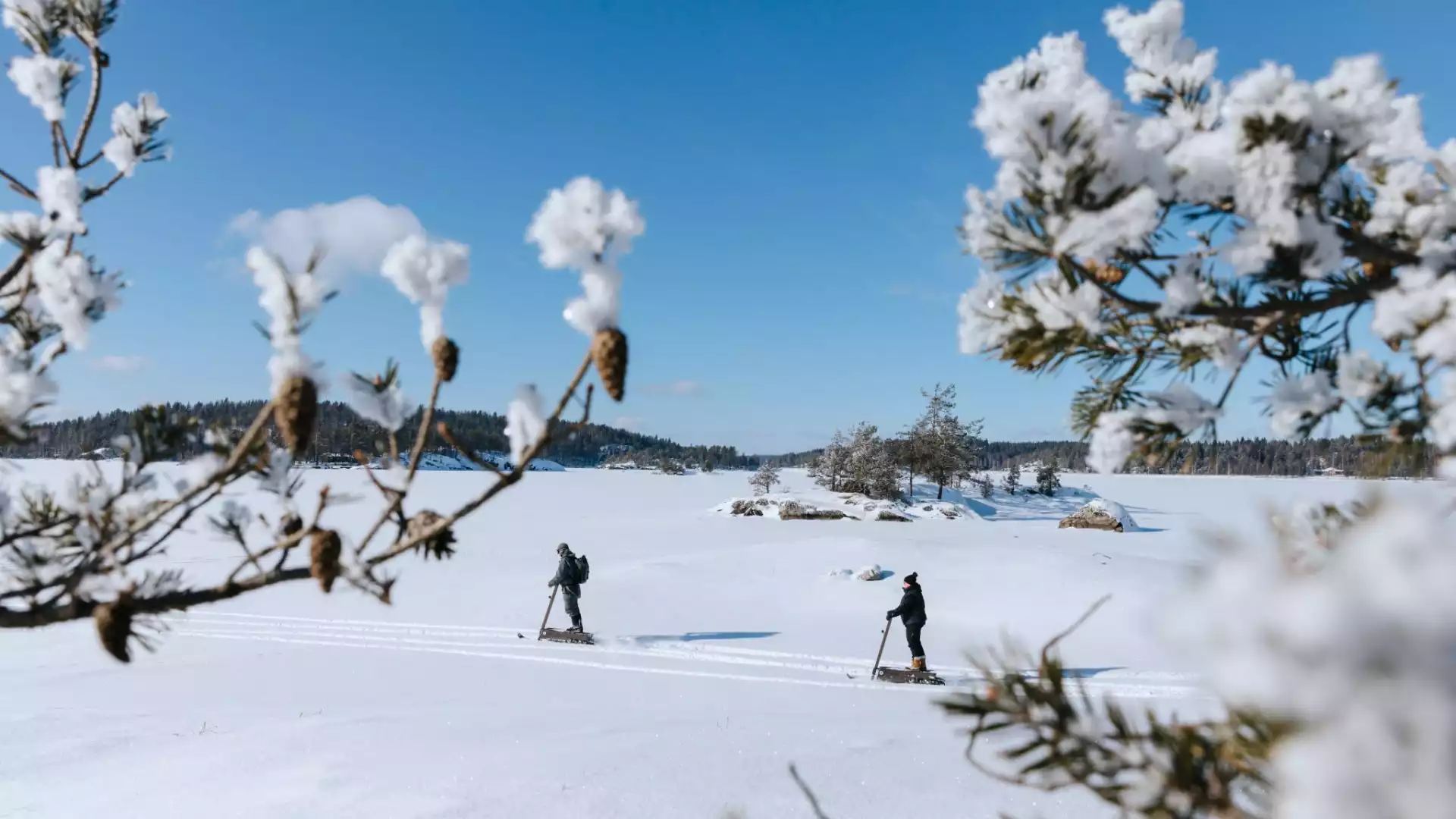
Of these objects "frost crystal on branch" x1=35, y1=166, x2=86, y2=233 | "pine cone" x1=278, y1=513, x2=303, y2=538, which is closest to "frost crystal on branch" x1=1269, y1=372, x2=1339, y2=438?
"pine cone" x1=278, y1=513, x2=303, y2=538

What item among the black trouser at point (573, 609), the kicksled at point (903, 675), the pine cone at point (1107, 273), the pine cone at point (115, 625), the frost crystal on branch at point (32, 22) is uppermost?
the frost crystal on branch at point (32, 22)

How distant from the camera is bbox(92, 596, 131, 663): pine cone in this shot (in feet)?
4.56

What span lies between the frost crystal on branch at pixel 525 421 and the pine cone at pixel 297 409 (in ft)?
1.01

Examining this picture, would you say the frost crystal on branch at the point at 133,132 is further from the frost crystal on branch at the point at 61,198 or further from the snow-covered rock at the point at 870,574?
the snow-covered rock at the point at 870,574

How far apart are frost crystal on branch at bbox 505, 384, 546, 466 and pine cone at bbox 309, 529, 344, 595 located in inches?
13.4

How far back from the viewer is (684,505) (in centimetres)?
3438

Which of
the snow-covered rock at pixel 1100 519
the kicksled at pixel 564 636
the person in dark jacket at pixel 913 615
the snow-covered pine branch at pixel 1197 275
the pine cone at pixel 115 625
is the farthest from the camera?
the snow-covered rock at pixel 1100 519

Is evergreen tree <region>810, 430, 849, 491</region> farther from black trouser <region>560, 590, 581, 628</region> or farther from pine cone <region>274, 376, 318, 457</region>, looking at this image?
pine cone <region>274, 376, 318, 457</region>

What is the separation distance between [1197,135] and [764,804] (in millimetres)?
4571

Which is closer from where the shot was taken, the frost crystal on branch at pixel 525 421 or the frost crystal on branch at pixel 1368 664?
the frost crystal on branch at pixel 1368 664

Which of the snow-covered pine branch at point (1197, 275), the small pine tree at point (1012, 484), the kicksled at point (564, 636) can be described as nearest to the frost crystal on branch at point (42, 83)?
the snow-covered pine branch at point (1197, 275)

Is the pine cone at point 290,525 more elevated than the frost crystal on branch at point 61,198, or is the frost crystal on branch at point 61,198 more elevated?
the frost crystal on branch at point 61,198

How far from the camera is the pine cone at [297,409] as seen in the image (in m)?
1.17

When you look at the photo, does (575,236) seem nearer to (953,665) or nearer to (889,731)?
(889,731)
